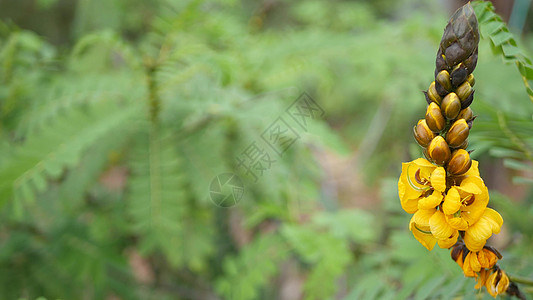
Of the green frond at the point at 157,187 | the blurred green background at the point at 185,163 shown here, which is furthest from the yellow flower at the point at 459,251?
the green frond at the point at 157,187

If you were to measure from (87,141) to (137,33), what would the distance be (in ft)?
9.15

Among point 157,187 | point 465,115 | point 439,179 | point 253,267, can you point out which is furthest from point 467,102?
point 253,267

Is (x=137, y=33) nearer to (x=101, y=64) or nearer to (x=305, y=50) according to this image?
(x=101, y=64)

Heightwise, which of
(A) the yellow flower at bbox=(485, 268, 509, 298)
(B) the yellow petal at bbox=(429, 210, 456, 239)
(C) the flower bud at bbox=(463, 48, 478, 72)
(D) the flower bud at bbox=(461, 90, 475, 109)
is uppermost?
(C) the flower bud at bbox=(463, 48, 478, 72)

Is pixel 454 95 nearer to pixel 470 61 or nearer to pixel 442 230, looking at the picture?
pixel 470 61

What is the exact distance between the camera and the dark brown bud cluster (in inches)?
21.9

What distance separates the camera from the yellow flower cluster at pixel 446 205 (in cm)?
57

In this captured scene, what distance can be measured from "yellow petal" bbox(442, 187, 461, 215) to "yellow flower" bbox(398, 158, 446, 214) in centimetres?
1

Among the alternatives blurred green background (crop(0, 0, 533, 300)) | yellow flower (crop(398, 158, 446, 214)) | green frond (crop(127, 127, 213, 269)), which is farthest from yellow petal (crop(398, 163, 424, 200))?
green frond (crop(127, 127, 213, 269))

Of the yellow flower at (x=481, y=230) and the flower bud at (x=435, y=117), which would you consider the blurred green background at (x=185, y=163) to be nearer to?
the yellow flower at (x=481, y=230)

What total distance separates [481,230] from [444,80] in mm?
244

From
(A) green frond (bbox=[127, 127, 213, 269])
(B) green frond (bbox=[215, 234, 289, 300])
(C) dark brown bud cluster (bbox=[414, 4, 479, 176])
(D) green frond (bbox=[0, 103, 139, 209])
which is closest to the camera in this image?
(C) dark brown bud cluster (bbox=[414, 4, 479, 176])

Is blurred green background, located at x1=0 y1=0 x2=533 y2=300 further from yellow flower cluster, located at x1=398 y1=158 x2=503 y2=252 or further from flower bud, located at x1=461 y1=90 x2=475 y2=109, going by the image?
flower bud, located at x1=461 y1=90 x2=475 y2=109

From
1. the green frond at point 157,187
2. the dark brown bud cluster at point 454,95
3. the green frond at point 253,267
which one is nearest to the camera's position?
the dark brown bud cluster at point 454,95
